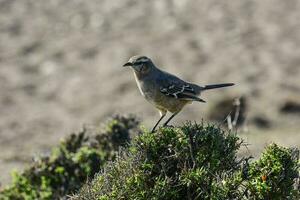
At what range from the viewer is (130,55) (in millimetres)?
21141

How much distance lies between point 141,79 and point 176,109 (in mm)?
489

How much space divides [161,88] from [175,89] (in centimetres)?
15

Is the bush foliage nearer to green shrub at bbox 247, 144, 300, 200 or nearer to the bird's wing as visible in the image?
green shrub at bbox 247, 144, 300, 200

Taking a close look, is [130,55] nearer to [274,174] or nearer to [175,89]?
[175,89]

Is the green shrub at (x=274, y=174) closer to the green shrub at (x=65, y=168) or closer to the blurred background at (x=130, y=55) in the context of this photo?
the green shrub at (x=65, y=168)

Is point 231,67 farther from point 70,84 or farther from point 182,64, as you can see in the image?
point 70,84

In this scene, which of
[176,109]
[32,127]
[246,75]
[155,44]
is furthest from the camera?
[155,44]

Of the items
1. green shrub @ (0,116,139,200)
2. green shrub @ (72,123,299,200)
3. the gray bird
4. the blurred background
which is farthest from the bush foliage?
the blurred background

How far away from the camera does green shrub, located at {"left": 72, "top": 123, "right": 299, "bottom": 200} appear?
7.09 meters

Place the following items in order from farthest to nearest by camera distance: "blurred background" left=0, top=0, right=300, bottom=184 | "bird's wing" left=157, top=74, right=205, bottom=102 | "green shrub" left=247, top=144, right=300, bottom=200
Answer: "blurred background" left=0, top=0, right=300, bottom=184 → "bird's wing" left=157, top=74, right=205, bottom=102 → "green shrub" left=247, top=144, right=300, bottom=200

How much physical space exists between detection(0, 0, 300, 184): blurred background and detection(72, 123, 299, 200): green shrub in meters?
7.63

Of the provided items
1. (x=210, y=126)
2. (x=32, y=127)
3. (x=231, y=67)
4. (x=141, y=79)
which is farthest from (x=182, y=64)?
(x=210, y=126)

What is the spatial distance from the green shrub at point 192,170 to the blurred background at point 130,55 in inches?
300

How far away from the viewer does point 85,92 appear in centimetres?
2005
